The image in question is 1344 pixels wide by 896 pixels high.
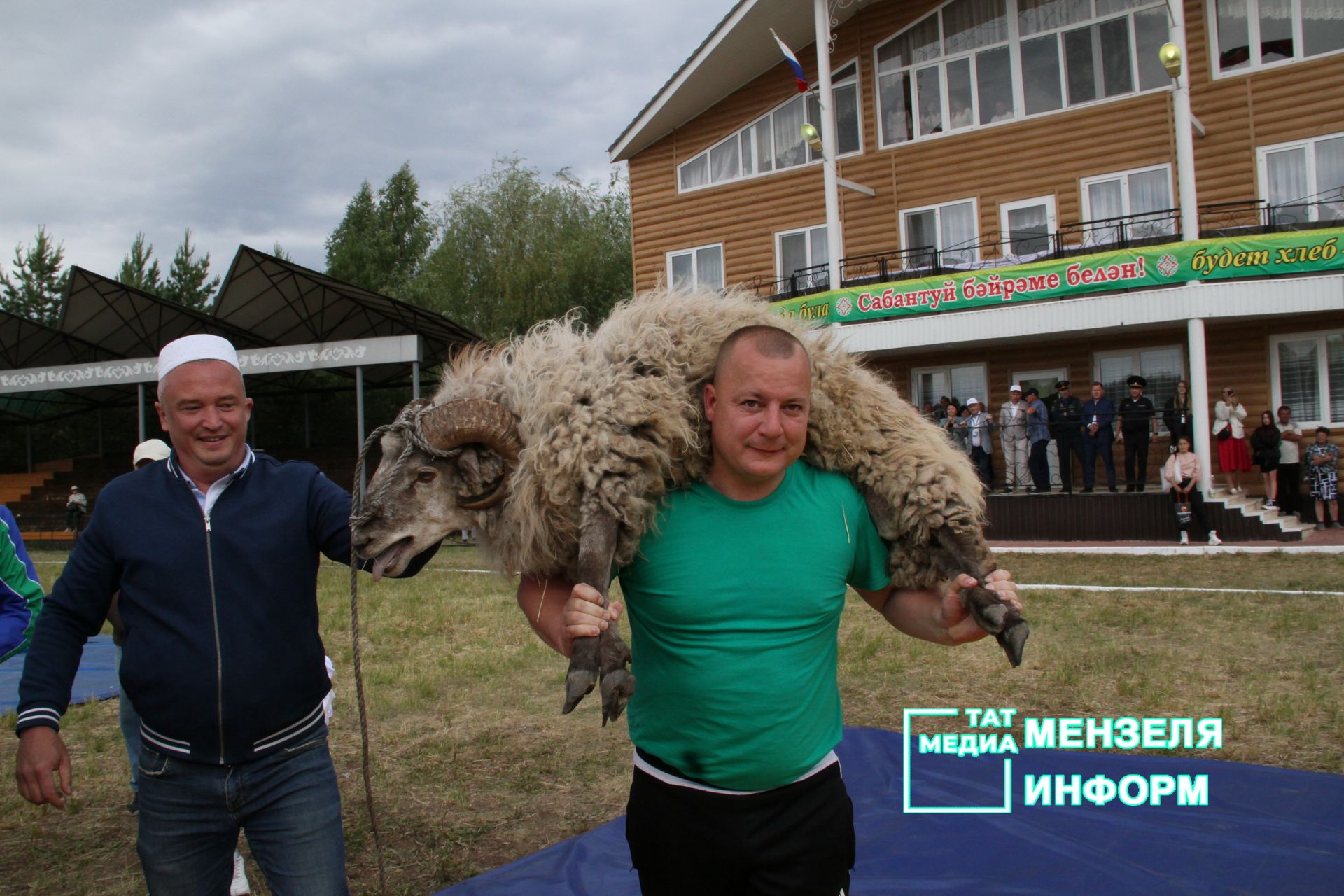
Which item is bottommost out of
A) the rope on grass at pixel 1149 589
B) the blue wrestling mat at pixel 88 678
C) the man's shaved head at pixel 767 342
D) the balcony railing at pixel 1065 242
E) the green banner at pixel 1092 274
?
the blue wrestling mat at pixel 88 678

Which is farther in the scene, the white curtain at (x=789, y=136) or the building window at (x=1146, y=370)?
the white curtain at (x=789, y=136)

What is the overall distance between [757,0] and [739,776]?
70.4ft

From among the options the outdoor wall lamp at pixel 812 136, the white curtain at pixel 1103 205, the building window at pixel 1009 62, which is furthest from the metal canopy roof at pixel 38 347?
the white curtain at pixel 1103 205

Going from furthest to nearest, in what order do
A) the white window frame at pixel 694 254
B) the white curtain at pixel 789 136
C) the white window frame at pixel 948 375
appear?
the white window frame at pixel 694 254, the white curtain at pixel 789 136, the white window frame at pixel 948 375

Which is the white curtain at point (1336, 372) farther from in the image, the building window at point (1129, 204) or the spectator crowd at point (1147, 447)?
the building window at point (1129, 204)

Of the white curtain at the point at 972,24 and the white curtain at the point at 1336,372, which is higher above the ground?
the white curtain at the point at 972,24

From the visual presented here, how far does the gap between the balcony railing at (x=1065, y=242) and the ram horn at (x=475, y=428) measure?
14951 millimetres

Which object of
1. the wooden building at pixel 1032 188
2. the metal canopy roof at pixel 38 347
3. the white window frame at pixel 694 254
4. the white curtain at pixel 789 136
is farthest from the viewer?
the metal canopy roof at pixel 38 347

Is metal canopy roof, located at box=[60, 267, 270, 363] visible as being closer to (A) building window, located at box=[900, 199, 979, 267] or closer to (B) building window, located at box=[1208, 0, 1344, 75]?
(A) building window, located at box=[900, 199, 979, 267]

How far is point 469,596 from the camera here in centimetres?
1345

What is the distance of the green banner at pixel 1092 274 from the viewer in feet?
53.2

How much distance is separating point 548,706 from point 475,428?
5.42 metres

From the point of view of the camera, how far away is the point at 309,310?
1072 inches

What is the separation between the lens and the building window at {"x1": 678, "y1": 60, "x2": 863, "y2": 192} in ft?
74.6
